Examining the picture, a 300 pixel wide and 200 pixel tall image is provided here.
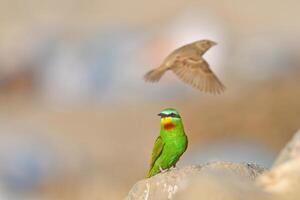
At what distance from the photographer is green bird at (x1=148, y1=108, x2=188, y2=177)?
745cm

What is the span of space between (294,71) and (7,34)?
1058 centimetres

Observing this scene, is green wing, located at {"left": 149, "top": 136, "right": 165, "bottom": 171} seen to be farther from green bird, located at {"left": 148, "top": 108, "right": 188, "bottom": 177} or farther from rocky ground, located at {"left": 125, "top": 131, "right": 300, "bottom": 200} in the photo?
rocky ground, located at {"left": 125, "top": 131, "right": 300, "bottom": 200}

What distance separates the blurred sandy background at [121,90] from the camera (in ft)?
43.9

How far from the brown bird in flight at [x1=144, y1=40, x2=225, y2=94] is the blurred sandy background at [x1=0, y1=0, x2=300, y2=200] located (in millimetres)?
1835

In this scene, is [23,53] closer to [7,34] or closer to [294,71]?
[7,34]

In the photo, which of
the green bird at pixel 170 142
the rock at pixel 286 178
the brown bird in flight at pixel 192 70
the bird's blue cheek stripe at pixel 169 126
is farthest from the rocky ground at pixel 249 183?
the brown bird in flight at pixel 192 70

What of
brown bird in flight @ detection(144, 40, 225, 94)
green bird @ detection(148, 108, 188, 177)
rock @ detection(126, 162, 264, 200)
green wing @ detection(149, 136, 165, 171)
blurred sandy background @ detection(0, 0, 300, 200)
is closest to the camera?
rock @ detection(126, 162, 264, 200)

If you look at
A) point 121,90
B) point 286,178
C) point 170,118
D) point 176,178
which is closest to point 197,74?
point 170,118

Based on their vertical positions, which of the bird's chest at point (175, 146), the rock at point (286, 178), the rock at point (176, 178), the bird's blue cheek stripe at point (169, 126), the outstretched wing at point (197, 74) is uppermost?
the outstretched wing at point (197, 74)

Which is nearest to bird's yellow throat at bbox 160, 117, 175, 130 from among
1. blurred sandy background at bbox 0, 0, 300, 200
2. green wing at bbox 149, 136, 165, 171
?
green wing at bbox 149, 136, 165, 171

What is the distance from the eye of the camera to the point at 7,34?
26188 mm

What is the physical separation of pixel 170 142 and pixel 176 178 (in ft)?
5.23

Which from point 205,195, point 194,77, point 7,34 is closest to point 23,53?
point 7,34

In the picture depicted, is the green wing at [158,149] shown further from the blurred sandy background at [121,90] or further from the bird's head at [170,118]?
the blurred sandy background at [121,90]
